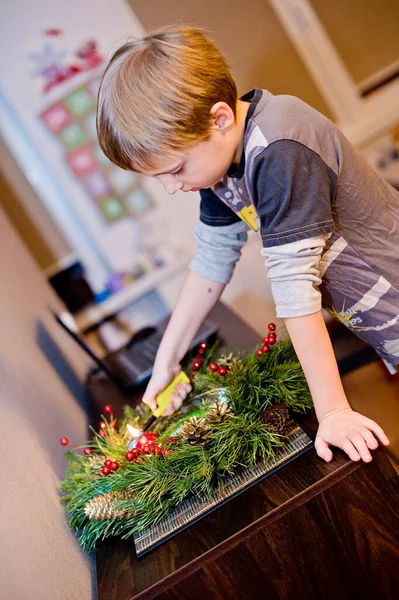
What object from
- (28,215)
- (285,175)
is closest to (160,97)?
(285,175)

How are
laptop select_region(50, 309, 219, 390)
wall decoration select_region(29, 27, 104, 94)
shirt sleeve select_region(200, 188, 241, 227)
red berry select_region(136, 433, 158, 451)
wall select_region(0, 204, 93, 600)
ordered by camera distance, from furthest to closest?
wall decoration select_region(29, 27, 104, 94)
laptop select_region(50, 309, 219, 390)
shirt sleeve select_region(200, 188, 241, 227)
red berry select_region(136, 433, 158, 451)
wall select_region(0, 204, 93, 600)

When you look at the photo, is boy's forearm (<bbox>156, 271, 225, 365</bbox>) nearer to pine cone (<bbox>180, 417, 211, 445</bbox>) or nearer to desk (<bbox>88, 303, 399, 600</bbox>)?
pine cone (<bbox>180, 417, 211, 445</bbox>)

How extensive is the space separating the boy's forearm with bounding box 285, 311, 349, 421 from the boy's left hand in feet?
0.08

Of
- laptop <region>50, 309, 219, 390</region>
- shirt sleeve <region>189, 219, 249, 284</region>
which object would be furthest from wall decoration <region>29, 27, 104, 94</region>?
shirt sleeve <region>189, 219, 249, 284</region>

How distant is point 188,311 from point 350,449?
49 cm

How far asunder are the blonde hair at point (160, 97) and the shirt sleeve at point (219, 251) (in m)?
0.29

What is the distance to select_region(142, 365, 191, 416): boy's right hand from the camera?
115 cm

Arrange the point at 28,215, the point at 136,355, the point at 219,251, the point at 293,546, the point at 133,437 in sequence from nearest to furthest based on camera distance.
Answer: the point at 293,546 < the point at 133,437 < the point at 219,251 < the point at 136,355 < the point at 28,215

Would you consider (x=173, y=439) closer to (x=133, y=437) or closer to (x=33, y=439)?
(x=133, y=437)

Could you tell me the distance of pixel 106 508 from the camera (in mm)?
915

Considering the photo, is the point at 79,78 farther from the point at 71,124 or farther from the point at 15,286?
the point at 15,286

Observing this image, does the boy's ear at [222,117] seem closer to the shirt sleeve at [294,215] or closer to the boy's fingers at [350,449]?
the shirt sleeve at [294,215]

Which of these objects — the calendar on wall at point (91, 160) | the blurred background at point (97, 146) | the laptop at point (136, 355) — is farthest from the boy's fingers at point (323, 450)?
the calendar on wall at point (91, 160)

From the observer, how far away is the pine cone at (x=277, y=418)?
0.90m
